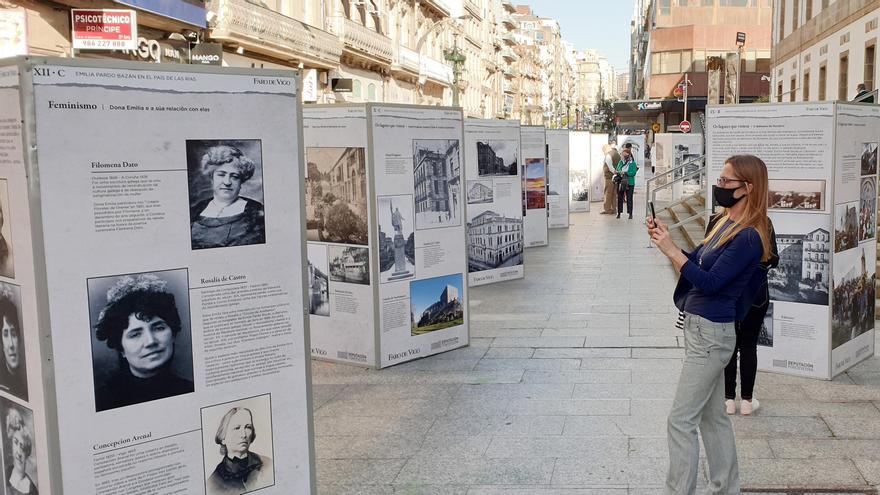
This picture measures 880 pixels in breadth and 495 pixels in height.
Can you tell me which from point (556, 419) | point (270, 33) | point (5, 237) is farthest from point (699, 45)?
point (5, 237)

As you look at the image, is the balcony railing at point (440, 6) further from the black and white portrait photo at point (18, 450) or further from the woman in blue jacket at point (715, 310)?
the black and white portrait photo at point (18, 450)

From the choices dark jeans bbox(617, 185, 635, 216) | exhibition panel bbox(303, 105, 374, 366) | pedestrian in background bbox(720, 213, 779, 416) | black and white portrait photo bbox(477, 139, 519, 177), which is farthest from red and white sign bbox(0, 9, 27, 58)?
dark jeans bbox(617, 185, 635, 216)

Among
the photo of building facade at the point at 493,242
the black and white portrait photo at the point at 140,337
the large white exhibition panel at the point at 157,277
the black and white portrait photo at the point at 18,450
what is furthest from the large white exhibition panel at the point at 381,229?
the black and white portrait photo at the point at 18,450

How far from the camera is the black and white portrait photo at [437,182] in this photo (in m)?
8.59

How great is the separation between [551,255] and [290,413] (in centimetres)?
1299

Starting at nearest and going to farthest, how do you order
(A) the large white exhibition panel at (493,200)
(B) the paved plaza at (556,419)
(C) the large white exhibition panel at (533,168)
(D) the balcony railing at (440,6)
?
(B) the paved plaza at (556,419)
(A) the large white exhibition panel at (493,200)
(C) the large white exhibition panel at (533,168)
(D) the balcony railing at (440,6)

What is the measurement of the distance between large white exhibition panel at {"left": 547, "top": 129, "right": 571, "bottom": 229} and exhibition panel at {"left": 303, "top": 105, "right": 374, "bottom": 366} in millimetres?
13142

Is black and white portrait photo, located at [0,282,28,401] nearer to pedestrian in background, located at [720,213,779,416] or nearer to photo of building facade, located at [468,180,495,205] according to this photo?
pedestrian in background, located at [720,213,779,416]

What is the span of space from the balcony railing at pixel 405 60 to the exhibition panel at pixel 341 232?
119 ft

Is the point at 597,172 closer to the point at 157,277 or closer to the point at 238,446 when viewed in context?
the point at 238,446

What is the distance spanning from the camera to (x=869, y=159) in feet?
26.1

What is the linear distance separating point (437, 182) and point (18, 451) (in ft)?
18.0

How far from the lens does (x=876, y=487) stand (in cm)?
512

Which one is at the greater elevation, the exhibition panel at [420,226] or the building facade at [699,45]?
the building facade at [699,45]
